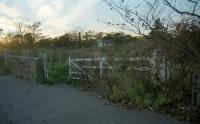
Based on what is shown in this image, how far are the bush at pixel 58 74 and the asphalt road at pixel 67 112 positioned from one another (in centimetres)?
399

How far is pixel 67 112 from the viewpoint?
9195 mm

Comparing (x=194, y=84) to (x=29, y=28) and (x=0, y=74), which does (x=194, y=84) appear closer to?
(x=0, y=74)

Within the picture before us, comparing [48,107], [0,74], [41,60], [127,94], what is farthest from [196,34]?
[0,74]

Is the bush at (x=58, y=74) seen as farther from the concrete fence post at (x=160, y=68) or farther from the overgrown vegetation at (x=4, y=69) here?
the concrete fence post at (x=160, y=68)

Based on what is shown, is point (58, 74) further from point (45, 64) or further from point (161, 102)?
point (161, 102)

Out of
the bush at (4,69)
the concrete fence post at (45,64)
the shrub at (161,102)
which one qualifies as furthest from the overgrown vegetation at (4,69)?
the shrub at (161,102)

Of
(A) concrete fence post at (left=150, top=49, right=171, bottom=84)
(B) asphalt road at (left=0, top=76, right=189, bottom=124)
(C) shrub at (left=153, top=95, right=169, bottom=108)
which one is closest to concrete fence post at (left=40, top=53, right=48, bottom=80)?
(B) asphalt road at (left=0, top=76, right=189, bottom=124)

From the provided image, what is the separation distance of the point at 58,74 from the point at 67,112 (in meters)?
8.11

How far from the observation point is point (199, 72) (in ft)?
26.3

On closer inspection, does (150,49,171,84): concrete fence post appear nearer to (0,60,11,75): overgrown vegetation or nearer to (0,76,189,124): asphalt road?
(0,76,189,124): asphalt road

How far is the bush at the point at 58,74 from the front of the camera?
54.9 ft

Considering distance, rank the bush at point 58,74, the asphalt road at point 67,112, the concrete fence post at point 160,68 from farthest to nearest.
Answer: the bush at point 58,74 < the concrete fence post at point 160,68 < the asphalt road at point 67,112

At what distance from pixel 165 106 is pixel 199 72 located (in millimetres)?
1599

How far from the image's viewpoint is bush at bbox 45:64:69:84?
54.9 ft
